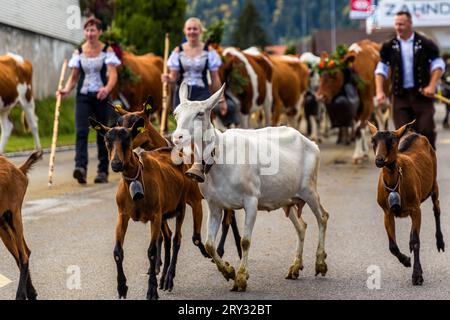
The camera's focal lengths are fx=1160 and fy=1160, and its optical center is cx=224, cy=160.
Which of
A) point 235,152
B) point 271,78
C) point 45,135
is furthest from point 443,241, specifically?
point 45,135

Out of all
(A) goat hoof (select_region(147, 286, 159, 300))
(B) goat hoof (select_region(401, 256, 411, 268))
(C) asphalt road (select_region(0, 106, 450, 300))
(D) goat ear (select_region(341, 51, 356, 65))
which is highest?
(D) goat ear (select_region(341, 51, 356, 65))

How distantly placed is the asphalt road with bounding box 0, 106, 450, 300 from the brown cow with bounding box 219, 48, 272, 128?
4776 mm

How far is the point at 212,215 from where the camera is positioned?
876cm

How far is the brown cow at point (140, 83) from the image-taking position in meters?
20.5

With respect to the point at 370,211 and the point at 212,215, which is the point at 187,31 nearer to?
the point at 370,211

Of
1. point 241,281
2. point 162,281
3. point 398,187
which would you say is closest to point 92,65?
point 162,281

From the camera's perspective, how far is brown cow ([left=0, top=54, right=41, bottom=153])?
66.4ft

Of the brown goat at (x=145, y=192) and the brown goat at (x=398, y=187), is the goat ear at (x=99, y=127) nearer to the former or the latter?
the brown goat at (x=145, y=192)

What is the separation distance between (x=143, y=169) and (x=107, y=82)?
794 centimetres

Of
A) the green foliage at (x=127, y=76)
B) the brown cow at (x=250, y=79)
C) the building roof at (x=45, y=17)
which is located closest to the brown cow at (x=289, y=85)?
the brown cow at (x=250, y=79)

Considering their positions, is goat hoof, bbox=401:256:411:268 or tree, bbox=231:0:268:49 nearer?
goat hoof, bbox=401:256:411:268

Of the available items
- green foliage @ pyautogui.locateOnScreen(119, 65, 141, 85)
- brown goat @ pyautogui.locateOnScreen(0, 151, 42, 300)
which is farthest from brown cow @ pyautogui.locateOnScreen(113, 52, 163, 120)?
brown goat @ pyautogui.locateOnScreen(0, 151, 42, 300)

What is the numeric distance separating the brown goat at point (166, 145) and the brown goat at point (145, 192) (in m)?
0.33

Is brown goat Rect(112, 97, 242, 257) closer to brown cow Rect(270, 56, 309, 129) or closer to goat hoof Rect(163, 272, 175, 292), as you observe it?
goat hoof Rect(163, 272, 175, 292)
